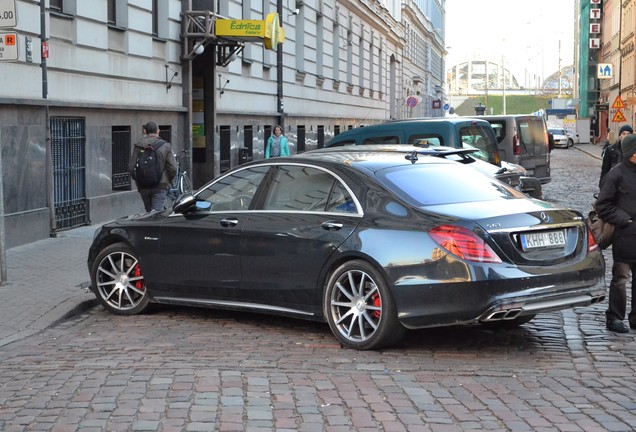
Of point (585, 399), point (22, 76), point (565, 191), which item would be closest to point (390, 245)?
point (585, 399)

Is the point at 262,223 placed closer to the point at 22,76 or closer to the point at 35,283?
the point at 35,283

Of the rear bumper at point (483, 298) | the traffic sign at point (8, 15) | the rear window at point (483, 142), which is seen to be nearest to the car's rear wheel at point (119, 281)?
the traffic sign at point (8, 15)

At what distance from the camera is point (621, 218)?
8.95 metres

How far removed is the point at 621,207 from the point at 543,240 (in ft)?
4.16

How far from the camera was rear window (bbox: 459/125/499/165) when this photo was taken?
19.4m

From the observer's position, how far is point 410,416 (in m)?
6.24

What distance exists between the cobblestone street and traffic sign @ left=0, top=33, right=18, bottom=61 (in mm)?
3128

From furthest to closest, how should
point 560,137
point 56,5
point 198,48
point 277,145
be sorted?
1. point 560,137
2. point 277,145
3. point 198,48
4. point 56,5

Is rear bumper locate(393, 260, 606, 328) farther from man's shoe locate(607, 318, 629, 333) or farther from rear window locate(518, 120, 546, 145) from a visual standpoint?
rear window locate(518, 120, 546, 145)

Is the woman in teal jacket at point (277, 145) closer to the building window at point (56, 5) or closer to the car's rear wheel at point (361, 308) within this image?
the building window at point (56, 5)

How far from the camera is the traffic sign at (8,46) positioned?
11.4 m

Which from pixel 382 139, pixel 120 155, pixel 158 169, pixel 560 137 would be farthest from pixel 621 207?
pixel 560 137

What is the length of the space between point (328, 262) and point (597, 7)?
103244mm

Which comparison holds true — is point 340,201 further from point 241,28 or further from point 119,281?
point 241,28
